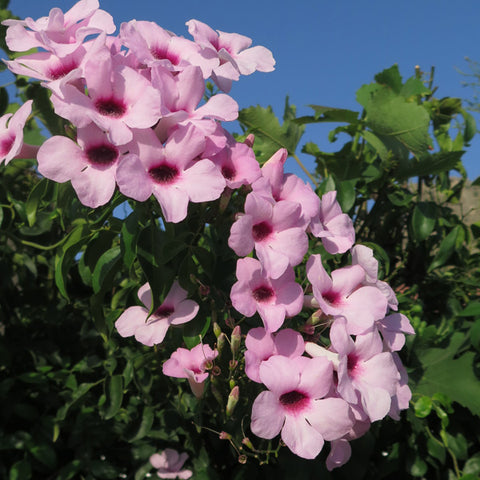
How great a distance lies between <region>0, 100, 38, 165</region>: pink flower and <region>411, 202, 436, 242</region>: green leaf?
132 centimetres

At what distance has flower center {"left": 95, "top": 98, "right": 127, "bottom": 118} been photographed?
978 mm

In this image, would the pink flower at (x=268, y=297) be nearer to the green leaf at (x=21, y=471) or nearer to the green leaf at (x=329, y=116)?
the green leaf at (x=329, y=116)

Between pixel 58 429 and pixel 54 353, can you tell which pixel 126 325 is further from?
pixel 54 353

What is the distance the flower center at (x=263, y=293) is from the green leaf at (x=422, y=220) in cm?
105

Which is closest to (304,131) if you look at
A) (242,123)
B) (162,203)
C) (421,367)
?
(242,123)

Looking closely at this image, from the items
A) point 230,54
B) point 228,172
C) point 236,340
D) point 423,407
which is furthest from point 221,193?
point 423,407

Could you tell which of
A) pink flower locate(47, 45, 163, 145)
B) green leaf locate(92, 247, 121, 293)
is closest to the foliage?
green leaf locate(92, 247, 121, 293)

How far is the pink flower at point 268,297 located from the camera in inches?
38.6

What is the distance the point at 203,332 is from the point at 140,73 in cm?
54

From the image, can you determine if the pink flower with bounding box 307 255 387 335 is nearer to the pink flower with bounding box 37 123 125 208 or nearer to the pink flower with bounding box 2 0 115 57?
the pink flower with bounding box 37 123 125 208

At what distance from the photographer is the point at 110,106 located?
0.98m

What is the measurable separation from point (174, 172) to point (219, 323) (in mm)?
403

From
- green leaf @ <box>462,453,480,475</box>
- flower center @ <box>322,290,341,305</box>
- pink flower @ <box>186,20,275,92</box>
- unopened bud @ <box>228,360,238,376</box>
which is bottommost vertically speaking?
green leaf @ <box>462,453,480,475</box>

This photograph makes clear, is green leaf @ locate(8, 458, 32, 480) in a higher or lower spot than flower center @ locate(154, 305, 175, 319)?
lower
